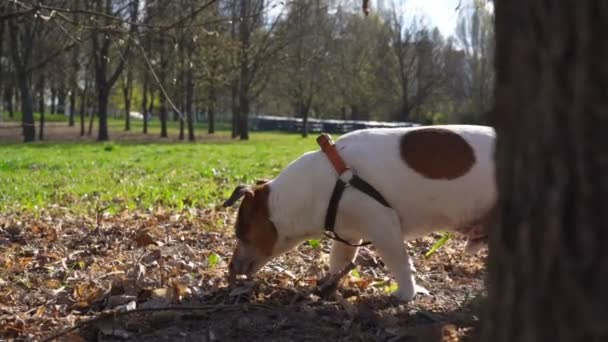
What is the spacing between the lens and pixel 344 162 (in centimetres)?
441

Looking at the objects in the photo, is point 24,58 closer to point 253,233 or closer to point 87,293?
point 87,293

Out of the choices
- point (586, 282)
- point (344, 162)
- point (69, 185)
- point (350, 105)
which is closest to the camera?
point (586, 282)

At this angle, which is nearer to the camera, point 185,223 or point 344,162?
point 344,162

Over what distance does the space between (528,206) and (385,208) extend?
2.59 metres

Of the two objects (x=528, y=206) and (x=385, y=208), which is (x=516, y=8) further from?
(x=385, y=208)

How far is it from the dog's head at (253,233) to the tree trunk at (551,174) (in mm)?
2941

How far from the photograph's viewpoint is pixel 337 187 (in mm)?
4355

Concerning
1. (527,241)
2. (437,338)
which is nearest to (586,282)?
(527,241)

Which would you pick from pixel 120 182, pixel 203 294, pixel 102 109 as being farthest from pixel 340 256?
pixel 102 109

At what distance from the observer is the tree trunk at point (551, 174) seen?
5.20 ft

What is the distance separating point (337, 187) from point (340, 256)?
2.30 feet

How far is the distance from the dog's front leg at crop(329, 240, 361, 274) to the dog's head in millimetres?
390

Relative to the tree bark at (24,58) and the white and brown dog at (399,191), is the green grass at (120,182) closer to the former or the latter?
the white and brown dog at (399,191)

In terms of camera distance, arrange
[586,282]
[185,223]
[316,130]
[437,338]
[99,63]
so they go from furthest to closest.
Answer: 1. [316,130]
2. [99,63]
3. [185,223]
4. [437,338]
5. [586,282]
